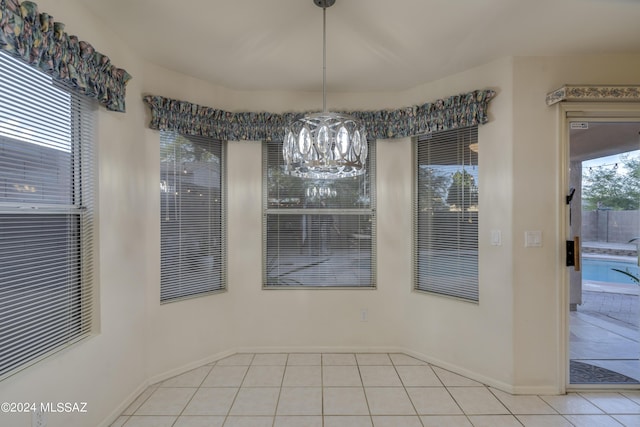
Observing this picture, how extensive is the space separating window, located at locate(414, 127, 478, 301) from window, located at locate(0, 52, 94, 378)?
2.66 m

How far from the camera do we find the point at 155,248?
2.52 metres

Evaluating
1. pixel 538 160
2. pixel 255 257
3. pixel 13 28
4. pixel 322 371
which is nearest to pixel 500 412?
pixel 322 371

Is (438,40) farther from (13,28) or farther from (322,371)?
(322,371)

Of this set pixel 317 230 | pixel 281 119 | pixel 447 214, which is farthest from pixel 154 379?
pixel 447 214

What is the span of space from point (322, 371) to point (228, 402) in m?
0.82

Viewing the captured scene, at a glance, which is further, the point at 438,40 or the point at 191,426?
the point at 438,40

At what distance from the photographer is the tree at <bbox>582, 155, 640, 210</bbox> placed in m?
2.41

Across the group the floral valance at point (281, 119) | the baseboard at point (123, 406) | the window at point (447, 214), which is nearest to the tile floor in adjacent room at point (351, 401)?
the baseboard at point (123, 406)

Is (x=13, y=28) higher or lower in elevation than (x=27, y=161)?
higher

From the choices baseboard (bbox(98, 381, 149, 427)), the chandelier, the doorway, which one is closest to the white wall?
baseboard (bbox(98, 381, 149, 427))

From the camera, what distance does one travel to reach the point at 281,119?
2.93 meters

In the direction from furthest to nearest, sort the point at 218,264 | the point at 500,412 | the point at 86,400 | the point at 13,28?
1. the point at 218,264
2. the point at 500,412
3. the point at 86,400
4. the point at 13,28

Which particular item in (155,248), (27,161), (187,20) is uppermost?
(187,20)

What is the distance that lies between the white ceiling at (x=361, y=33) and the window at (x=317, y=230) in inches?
35.4
